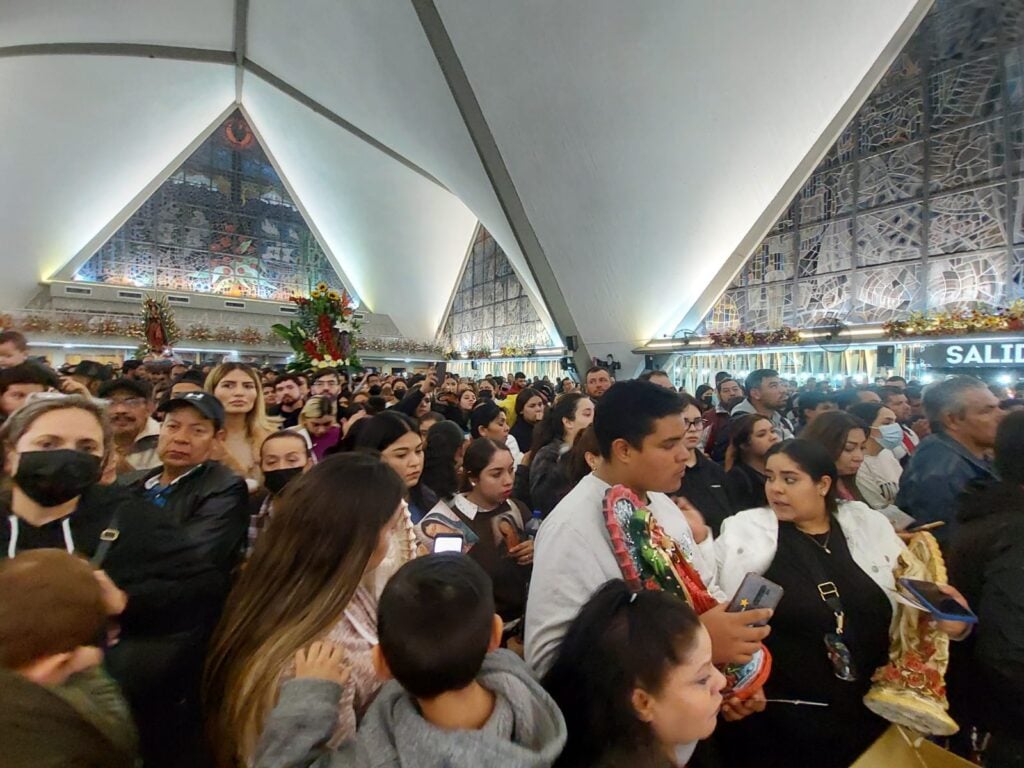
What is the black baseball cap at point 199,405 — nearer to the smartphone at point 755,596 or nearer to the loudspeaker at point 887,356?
the smartphone at point 755,596

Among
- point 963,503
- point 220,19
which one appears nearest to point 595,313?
point 963,503

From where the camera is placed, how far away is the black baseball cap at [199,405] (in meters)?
2.01

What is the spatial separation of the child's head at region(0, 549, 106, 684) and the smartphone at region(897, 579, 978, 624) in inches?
80.1

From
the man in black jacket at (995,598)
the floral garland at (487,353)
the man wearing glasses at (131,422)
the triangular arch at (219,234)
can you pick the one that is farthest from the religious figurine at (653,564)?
the triangular arch at (219,234)

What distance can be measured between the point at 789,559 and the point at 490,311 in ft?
61.5

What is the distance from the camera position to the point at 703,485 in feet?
9.51

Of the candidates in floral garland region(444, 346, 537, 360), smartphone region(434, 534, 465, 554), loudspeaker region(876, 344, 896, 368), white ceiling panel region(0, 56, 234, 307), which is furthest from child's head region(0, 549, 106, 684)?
white ceiling panel region(0, 56, 234, 307)

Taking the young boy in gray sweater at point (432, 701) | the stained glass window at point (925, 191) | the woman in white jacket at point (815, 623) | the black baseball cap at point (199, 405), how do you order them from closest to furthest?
the young boy in gray sweater at point (432, 701) < the woman in white jacket at point (815, 623) < the black baseball cap at point (199, 405) < the stained glass window at point (925, 191)

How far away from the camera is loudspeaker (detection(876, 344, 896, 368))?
8.99m

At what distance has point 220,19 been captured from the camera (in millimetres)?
15398

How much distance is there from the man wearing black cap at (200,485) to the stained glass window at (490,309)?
15386mm

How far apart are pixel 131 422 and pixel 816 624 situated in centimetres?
350

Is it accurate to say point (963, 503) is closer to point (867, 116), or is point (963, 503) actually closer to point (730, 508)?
point (730, 508)

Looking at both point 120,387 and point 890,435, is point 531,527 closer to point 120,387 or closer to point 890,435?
point 120,387
